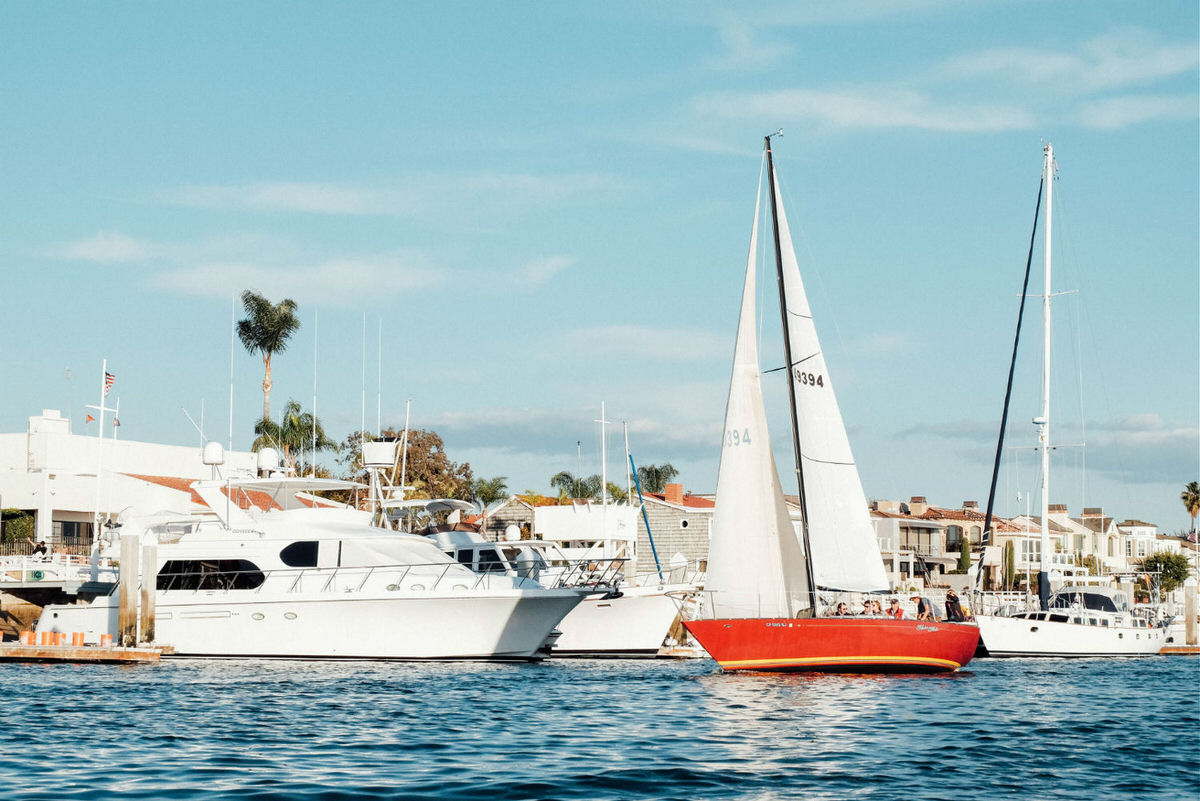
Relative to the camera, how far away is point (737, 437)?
29156mm

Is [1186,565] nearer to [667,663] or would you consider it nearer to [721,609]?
[667,663]

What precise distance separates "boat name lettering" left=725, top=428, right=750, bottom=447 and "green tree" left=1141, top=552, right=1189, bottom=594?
69289mm

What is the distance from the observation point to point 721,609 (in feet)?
94.8

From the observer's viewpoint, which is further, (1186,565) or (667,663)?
(1186,565)

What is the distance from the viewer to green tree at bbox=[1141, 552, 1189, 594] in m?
91.7

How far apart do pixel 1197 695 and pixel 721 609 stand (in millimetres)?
10526

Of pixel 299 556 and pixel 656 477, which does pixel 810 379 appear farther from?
pixel 656 477

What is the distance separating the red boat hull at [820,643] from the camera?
92.0 ft

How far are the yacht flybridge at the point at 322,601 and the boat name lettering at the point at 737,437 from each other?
278 inches

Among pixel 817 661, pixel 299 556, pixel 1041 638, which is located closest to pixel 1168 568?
pixel 1041 638

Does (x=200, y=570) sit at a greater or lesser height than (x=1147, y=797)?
greater

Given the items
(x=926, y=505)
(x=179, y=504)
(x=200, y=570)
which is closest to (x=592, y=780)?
(x=200, y=570)

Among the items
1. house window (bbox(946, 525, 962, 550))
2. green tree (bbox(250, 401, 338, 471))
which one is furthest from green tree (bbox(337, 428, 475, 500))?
house window (bbox(946, 525, 962, 550))

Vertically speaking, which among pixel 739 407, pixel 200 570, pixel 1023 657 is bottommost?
pixel 1023 657
